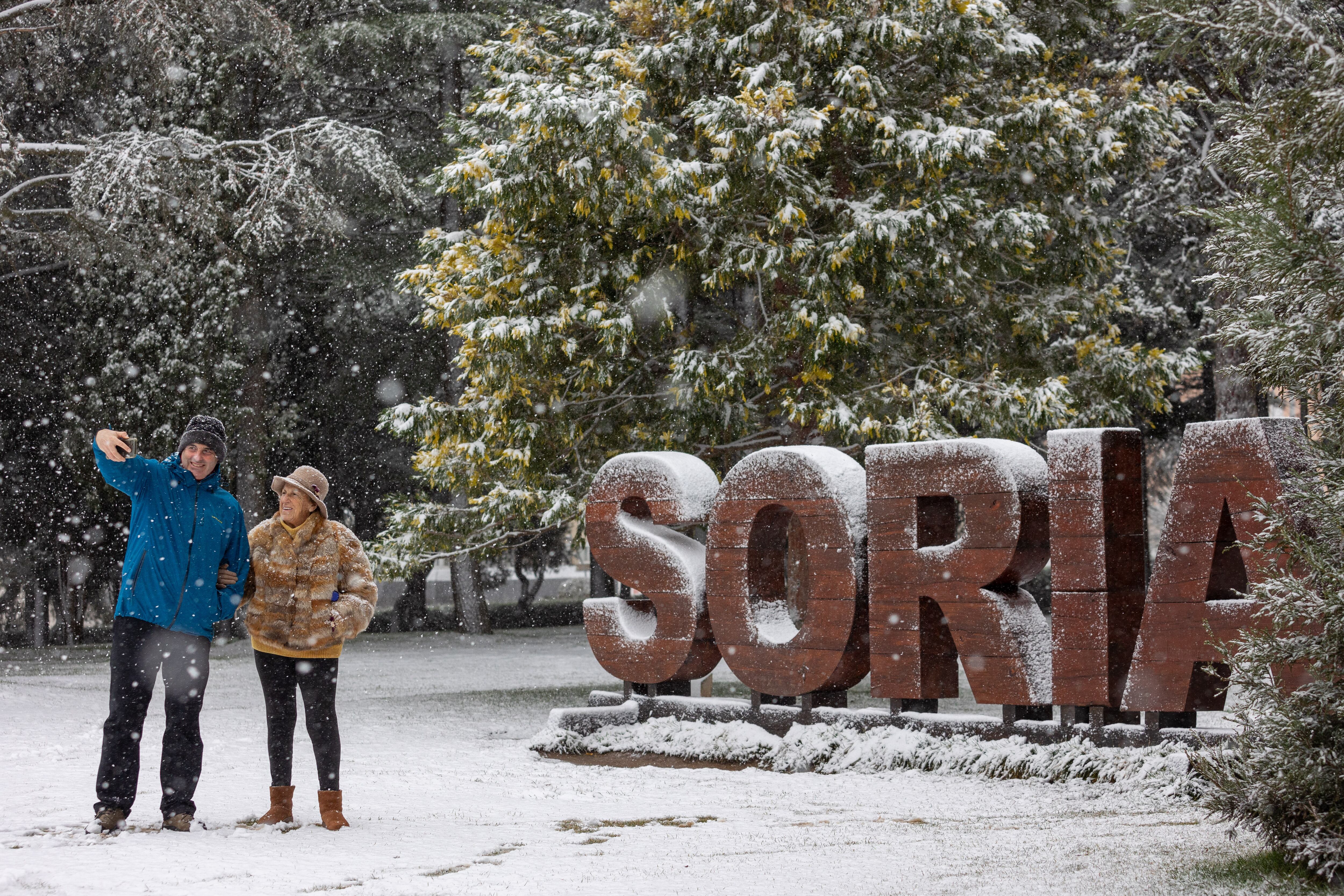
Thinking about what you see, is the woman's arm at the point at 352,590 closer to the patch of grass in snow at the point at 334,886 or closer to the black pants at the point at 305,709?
the black pants at the point at 305,709

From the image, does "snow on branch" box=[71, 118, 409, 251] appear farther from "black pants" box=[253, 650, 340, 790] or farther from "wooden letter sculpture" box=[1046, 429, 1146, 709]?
"wooden letter sculpture" box=[1046, 429, 1146, 709]

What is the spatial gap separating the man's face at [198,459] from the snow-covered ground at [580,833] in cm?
159

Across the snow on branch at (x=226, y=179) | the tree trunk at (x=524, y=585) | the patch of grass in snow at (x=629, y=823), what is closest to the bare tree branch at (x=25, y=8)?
the snow on branch at (x=226, y=179)

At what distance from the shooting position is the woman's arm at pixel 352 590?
586 cm

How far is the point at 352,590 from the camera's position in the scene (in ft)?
19.8

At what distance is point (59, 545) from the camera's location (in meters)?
23.3

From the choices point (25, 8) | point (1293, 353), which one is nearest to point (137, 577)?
point (1293, 353)

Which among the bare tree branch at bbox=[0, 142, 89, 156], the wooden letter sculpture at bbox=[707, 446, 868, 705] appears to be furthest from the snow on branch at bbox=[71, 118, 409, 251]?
the wooden letter sculpture at bbox=[707, 446, 868, 705]

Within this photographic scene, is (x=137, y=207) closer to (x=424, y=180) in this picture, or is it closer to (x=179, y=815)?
(x=424, y=180)

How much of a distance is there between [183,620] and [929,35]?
9.01m

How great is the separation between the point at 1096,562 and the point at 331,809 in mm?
4218

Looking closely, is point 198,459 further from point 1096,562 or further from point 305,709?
point 1096,562

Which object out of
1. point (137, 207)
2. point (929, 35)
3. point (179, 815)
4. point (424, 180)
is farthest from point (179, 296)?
point (179, 815)

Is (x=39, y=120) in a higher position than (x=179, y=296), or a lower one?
higher
